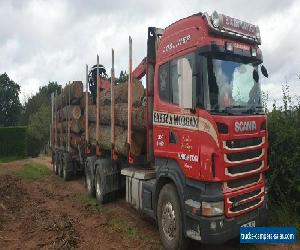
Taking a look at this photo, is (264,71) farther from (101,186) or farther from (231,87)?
(101,186)

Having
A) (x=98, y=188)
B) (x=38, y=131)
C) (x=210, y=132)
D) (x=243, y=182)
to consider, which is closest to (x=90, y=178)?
(x=98, y=188)

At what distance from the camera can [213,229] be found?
19.6ft

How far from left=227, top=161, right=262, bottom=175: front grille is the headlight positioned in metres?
0.51

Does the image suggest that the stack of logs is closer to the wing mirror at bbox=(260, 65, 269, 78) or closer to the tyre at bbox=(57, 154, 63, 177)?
the tyre at bbox=(57, 154, 63, 177)

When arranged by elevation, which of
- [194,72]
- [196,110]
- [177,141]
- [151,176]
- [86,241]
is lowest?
[86,241]

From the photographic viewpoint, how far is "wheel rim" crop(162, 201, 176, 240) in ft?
22.2

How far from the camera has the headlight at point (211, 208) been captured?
236 inches

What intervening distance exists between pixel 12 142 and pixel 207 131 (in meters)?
30.3

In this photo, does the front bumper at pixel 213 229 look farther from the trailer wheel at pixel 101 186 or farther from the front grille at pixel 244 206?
the trailer wheel at pixel 101 186

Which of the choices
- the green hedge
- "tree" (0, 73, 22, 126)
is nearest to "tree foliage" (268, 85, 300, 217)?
the green hedge

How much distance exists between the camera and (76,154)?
49.5 ft

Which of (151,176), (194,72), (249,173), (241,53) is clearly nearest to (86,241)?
(151,176)

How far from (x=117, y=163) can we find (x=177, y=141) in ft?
13.5

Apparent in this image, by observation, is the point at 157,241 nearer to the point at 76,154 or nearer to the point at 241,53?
the point at 241,53
